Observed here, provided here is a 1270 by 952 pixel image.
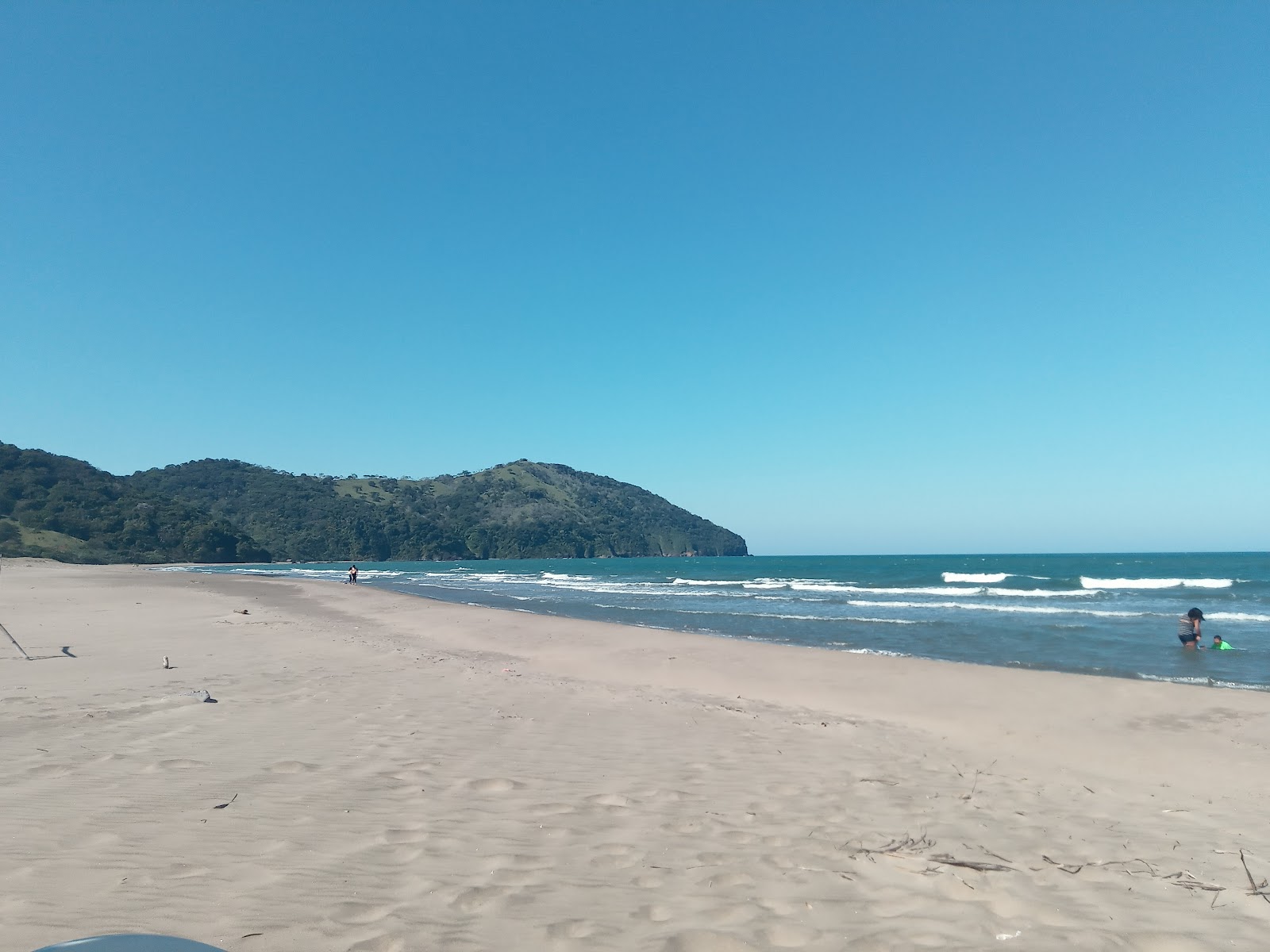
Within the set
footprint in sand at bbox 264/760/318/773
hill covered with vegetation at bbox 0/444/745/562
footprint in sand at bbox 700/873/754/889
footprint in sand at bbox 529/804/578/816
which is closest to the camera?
footprint in sand at bbox 700/873/754/889

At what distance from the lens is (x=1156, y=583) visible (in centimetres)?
4928

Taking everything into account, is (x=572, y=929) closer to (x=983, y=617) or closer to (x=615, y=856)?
(x=615, y=856)

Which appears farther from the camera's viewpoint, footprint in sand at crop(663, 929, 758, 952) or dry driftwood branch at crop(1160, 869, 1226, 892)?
dry driftwood branch at crop(1160, 869, 1226, 892)

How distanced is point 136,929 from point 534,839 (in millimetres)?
2020

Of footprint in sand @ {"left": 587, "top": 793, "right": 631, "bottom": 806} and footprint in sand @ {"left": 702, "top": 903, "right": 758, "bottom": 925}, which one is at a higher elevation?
footprint in sand @ {"left": 702, "top": 903, "right": 758, "bottom": 925}

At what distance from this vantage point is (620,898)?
3.55 metres

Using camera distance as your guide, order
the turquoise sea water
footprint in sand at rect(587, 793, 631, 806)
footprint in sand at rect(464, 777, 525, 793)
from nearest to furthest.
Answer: footprint in sand at rect(587, 793, 631, 806), footprint in sand at rect(464, 777, 525, 793), the turquoise sea water

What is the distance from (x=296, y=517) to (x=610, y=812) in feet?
508

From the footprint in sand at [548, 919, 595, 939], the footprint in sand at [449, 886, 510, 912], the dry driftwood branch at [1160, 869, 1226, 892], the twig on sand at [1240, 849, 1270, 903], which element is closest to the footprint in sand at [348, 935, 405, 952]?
the footprint in sand at [449, 886, 510, 912]

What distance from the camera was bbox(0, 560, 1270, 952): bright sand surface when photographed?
331cm

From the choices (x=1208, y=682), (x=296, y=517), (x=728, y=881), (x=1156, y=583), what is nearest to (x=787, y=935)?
(x=728, y=881)

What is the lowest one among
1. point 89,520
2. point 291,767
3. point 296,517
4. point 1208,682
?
point 1208,682

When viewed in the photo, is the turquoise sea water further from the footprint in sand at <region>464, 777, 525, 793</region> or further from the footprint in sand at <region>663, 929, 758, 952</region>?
the footprint in sand at <region>663, 929, 758, 952</region>

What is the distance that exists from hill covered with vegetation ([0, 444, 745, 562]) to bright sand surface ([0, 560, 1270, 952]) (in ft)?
253
